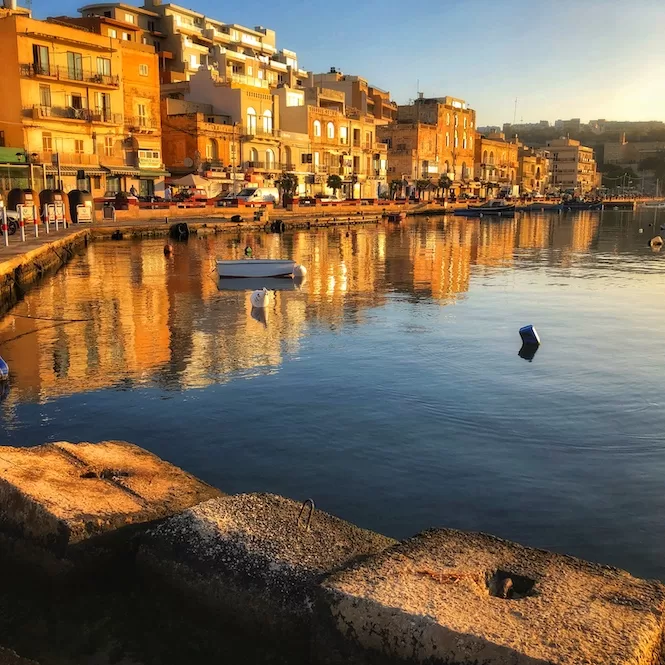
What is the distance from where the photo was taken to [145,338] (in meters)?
14.0

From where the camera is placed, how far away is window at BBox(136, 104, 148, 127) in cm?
5356

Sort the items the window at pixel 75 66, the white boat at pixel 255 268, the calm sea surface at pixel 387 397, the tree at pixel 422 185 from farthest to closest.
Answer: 1. the tree at pixel 422 185
2. the window at pixel 75 66
3. the white boat at pixel 255 268
4. the calm sea surface at pixel 387 397

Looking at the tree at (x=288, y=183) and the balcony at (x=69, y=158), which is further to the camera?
the tree at (x=288, y=183)

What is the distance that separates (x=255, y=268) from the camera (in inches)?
888

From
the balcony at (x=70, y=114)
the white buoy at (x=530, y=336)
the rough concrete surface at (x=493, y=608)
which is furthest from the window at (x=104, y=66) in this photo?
the rough concrete surface at (x=493, y=608)

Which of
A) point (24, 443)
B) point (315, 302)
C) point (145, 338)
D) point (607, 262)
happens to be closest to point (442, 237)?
point (607, 262)

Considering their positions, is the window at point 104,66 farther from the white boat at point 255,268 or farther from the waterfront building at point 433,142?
the waterfront building at point 433,142

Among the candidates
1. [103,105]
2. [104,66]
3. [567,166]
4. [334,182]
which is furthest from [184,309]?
[567,166]

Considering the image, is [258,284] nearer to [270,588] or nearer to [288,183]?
[270,588]

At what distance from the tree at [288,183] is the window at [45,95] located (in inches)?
867

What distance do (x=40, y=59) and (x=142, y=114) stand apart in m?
9.46

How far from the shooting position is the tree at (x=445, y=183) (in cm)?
9738

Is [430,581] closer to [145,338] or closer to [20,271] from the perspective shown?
[145,338]

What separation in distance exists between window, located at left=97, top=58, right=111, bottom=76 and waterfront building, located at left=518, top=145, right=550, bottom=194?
311 ft
